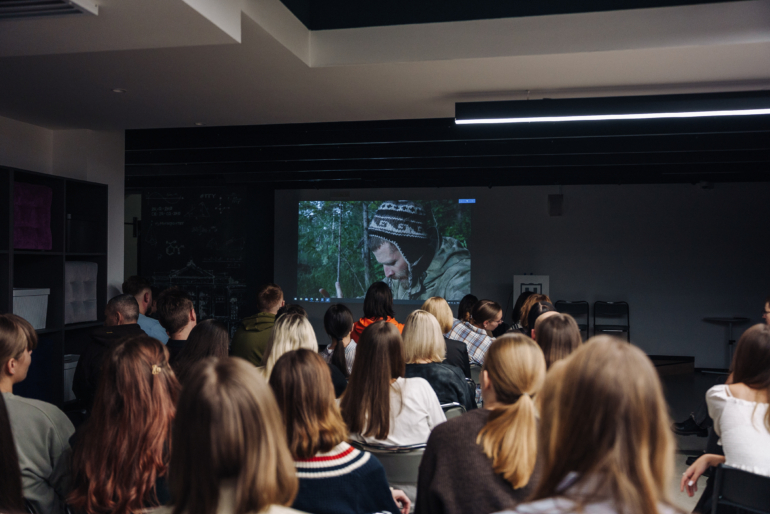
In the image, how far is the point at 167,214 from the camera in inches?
364

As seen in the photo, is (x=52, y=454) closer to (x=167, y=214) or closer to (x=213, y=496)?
(x=213, y=496)

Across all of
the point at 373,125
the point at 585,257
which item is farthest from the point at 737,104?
the point at 585,257

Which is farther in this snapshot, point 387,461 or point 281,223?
point 281,223

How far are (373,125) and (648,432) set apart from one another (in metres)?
4.91

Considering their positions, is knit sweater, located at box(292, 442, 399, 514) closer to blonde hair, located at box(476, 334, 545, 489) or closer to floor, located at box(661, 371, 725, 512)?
blonde hair, located at box(476, 334, 545, 489)

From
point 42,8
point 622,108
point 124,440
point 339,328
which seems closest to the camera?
point 124,440

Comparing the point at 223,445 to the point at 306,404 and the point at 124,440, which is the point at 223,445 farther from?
the point at 124,440

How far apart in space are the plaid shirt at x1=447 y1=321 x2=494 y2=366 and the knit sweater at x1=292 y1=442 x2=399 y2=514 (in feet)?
9.70

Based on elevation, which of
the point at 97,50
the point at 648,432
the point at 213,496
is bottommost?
the point at 213,496

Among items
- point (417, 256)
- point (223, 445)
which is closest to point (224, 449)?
point (223, 445)

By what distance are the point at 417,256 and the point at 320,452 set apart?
8475mm

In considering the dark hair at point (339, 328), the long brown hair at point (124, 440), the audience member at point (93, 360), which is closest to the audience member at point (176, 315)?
the audience member at point (93, 360)

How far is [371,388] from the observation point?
7.85 feet

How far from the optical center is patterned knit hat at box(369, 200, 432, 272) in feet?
33.2
